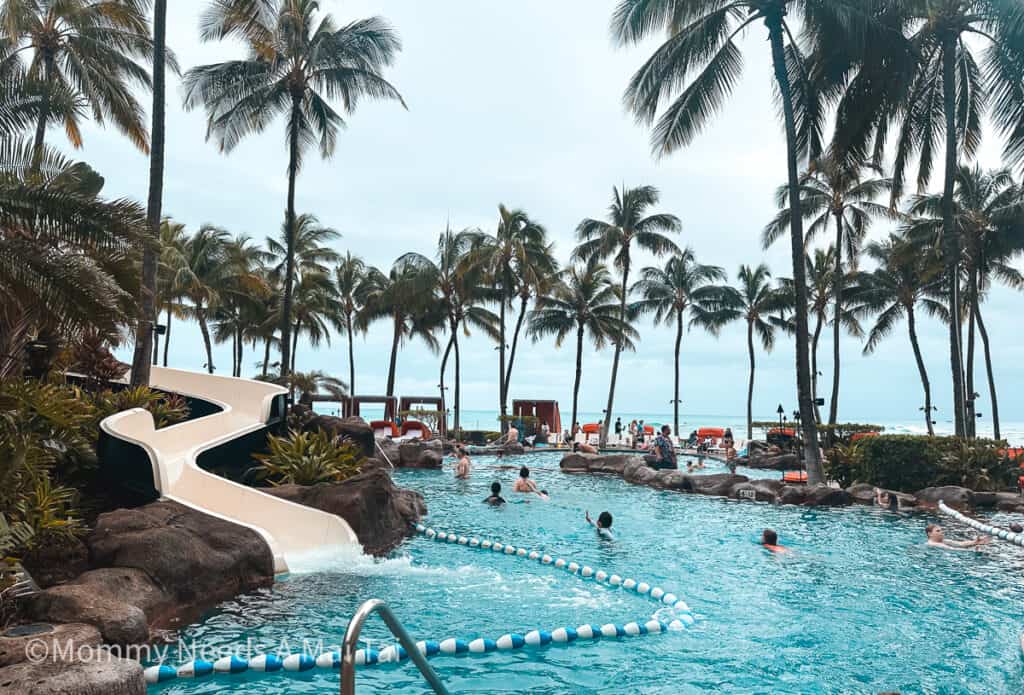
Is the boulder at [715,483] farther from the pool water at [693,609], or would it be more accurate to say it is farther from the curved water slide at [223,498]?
the curved water slide at [223,498]

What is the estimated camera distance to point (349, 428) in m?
19.5

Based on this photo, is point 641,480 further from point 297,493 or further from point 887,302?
point 887,302

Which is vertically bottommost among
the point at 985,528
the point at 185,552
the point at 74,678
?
the point at 985,528

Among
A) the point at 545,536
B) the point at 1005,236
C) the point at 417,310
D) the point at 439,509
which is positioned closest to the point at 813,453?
the point at 545,536

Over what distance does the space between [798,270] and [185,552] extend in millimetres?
15979

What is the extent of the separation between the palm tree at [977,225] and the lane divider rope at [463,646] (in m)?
19.7

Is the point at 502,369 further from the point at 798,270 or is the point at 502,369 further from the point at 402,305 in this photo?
the point at 798,270

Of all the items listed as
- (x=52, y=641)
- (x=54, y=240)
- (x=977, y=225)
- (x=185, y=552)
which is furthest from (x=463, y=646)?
(x=977, y=225)

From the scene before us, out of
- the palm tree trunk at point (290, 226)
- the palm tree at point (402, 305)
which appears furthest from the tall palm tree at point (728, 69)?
the palm tree at point (402, 305)

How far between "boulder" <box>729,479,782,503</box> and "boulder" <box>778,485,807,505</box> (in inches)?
8.9

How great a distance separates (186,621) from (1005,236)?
90.8 feet

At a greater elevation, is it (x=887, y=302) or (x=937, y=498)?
(x=887, y=302)

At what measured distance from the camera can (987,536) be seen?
13.6 m

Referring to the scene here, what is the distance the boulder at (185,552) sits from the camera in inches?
314
